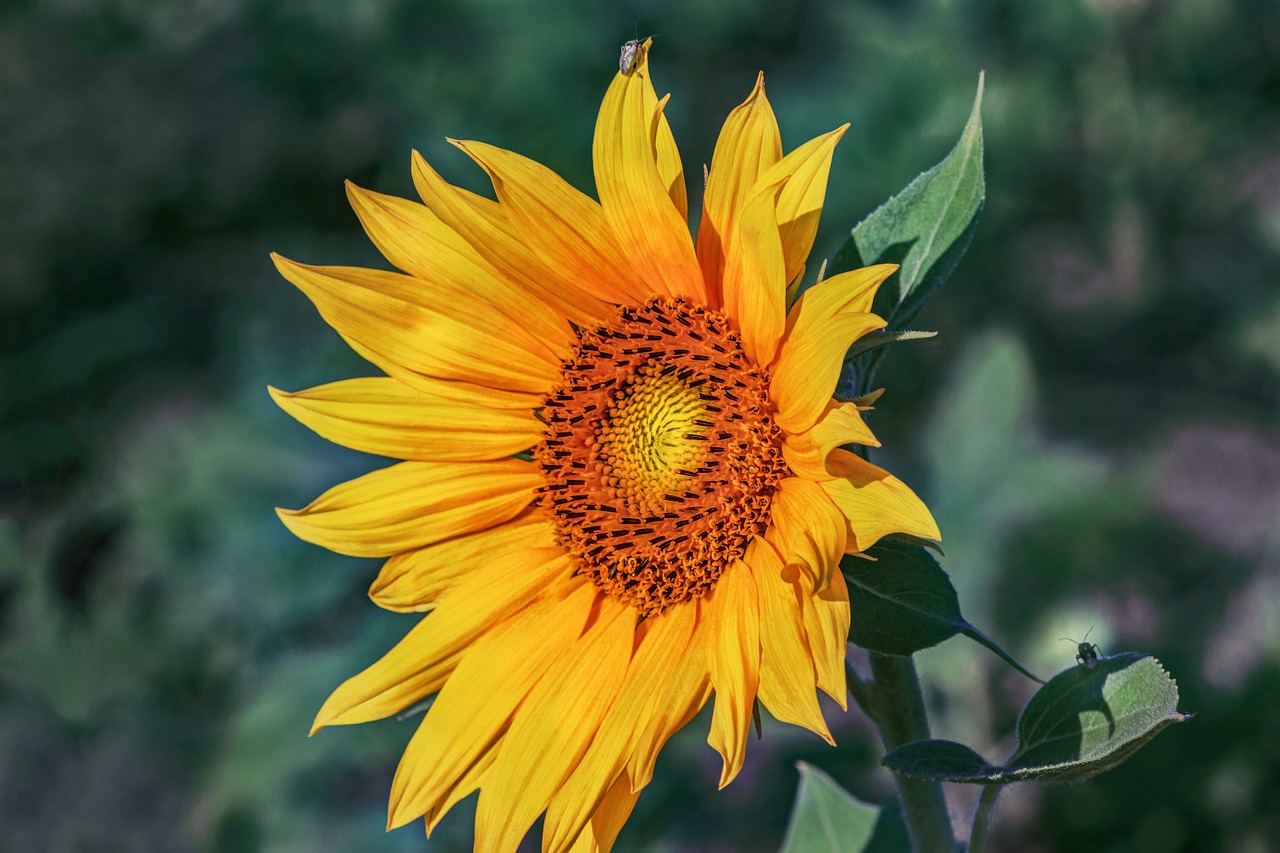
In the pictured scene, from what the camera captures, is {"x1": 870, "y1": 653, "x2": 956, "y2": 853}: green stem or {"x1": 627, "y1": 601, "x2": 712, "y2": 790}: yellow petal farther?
{"x1": 870, "y1": 653, "x2": 956, "y2": 853}: green stem

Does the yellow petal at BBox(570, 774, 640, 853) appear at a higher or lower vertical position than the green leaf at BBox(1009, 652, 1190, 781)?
higher

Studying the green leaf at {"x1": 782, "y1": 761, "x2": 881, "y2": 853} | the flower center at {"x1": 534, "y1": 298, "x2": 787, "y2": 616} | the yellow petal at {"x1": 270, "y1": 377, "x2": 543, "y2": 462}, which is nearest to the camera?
the flower center at {"x1": 534, "y1": 298, "x2": 787, "y2": 616}

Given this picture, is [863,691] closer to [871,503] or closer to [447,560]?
[871,503]

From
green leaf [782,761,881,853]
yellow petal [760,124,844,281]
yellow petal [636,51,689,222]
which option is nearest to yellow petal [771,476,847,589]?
yellow petal [760,124,844,281]

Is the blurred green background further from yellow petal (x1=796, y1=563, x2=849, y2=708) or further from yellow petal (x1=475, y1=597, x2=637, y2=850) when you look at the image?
yellow petal (x1=796, y1=563, x2=849, y2=708)

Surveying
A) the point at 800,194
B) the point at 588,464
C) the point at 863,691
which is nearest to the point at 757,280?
the point at 800,194

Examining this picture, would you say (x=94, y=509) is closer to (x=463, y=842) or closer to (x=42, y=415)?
(x=42, y=415)

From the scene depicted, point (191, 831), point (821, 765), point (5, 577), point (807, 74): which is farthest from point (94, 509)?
point (807, 74)
